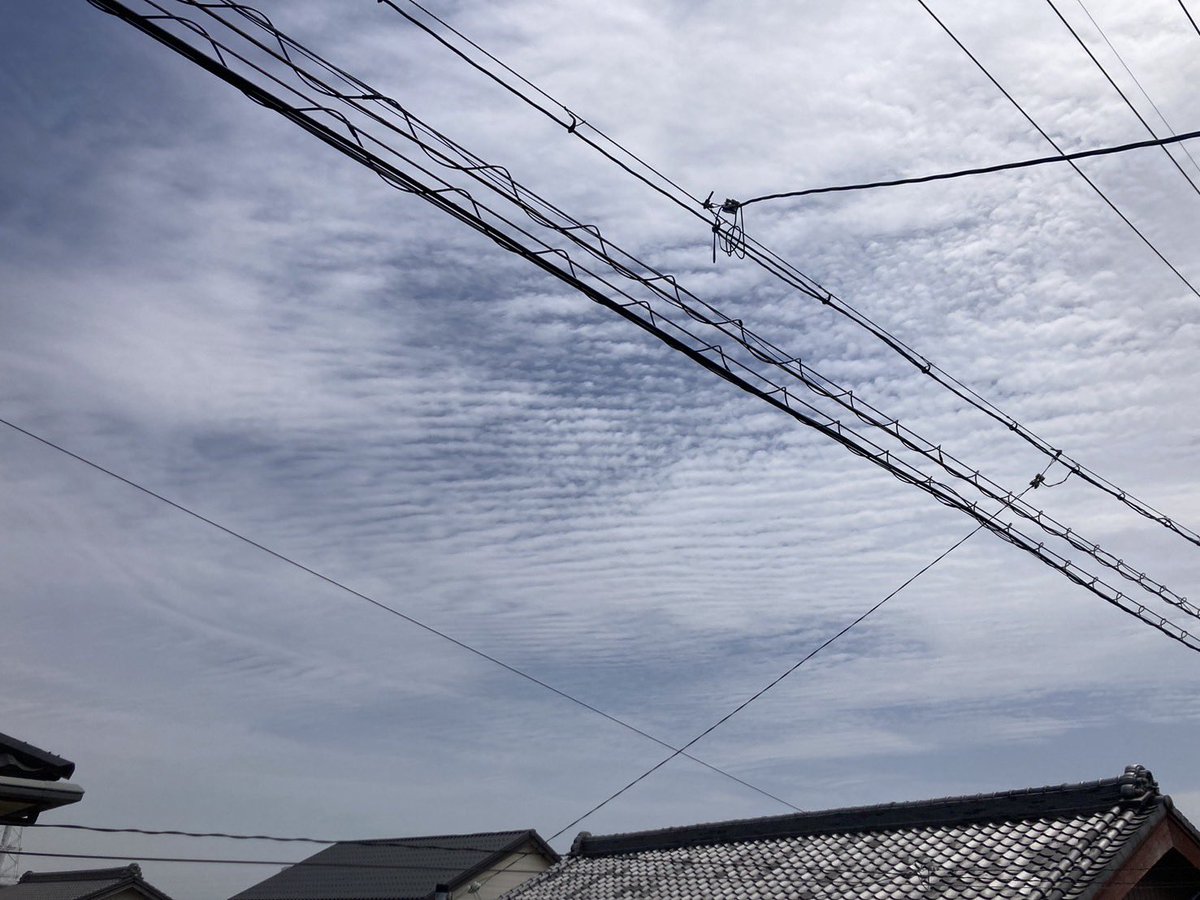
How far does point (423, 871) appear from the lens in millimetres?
30672

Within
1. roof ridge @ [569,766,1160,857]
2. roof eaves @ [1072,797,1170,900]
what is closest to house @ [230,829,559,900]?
roof ridge @ [569,766,1160,857]

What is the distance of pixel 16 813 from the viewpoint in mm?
7750

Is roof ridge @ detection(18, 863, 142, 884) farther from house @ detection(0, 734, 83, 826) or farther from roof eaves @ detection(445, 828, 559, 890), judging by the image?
house @ detection(0, 734, 83, 826)

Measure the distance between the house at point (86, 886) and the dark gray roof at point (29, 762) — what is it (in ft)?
78.8

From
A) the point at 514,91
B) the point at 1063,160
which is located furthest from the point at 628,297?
the point at 1063,160

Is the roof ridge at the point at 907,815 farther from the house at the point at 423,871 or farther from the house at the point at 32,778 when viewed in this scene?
the house at the point at 32,778

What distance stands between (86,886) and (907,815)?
1108 inches

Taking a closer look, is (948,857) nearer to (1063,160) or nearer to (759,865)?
(759,865)

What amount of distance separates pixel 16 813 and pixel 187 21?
6.11 m

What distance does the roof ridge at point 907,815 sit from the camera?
1361cm

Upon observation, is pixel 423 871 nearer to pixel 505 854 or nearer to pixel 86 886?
pixel 505 854

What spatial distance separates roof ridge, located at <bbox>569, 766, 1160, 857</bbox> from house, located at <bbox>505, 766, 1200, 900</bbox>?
2cm

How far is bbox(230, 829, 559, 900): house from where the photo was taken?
2922 centimetres

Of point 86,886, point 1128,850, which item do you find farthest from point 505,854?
point 1128,850
